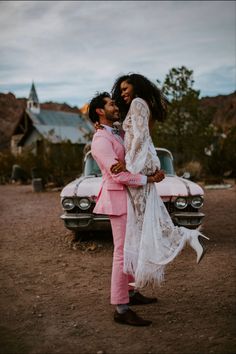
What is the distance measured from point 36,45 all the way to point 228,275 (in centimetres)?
426

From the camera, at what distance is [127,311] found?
3.08 meters

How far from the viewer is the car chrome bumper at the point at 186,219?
17.3 feet

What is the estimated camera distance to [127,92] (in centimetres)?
307

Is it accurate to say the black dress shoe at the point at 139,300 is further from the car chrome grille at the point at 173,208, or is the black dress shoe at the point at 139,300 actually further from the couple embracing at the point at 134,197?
the car chrome grille at the point at 173,208

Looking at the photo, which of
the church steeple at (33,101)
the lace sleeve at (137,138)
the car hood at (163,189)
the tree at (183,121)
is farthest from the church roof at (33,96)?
the lace sleeve at (137,138)

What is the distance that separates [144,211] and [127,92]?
35.6 inches

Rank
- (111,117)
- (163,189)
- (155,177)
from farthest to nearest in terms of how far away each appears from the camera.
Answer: (163,189) → (111,117) → (155,177)

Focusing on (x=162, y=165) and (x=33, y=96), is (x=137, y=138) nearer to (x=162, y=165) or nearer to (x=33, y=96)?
(x=162, y=165)

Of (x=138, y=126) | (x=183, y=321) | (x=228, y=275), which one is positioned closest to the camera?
(x=138, y=126)

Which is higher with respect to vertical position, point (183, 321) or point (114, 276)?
point (114, 276)

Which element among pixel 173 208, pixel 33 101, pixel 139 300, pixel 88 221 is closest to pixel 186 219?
pixel 173 208

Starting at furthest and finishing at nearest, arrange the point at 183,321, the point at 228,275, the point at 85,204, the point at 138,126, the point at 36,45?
the point at 36,45, the point at 85,204, the point at 228,275, the point at 183,321, the point at 138,126

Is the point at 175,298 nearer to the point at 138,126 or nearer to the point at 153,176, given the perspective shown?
the point at 153,176

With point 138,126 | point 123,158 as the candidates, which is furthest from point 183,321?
point 138,126
